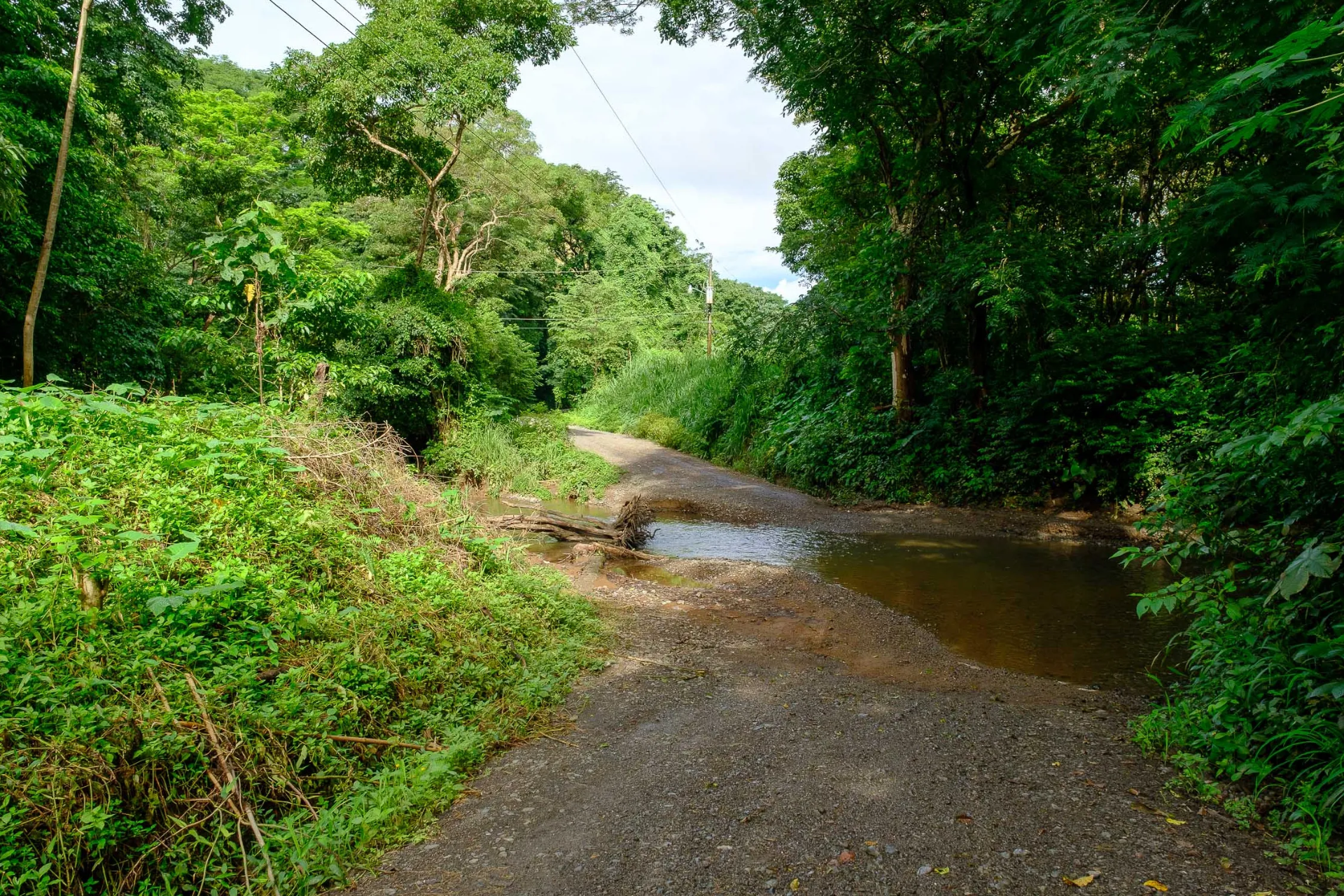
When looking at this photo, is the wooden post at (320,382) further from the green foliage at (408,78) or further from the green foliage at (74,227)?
the green foliage at (408,78)

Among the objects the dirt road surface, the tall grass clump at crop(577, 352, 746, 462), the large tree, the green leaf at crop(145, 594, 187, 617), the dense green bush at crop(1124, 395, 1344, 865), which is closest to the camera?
the dense green bush at crop(1124, 395, 1344, 865)

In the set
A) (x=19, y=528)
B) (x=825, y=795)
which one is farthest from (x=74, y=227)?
(x=825, y=795)

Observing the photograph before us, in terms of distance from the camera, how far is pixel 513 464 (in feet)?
40.7

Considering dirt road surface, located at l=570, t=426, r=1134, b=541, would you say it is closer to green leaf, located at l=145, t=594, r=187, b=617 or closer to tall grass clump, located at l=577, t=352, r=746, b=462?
tall grass clump, located at l=577, t=352, r=746, b=462

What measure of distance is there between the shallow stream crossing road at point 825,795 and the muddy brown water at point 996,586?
0.57 meters

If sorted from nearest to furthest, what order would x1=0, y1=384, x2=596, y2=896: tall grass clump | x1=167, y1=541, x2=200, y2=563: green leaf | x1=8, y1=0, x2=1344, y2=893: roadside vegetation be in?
x1=0, y1=384, x2=596, y2=896: tall grass clump, x1=8, y1=0, x2=1344, y2=893: roadside vegetation, x1=167, y1=541, x2=200, y2=563: green leaf

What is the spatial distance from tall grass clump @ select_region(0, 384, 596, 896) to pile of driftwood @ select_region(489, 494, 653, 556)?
2.73 metres

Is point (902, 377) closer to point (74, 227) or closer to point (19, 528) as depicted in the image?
point (19, 528)

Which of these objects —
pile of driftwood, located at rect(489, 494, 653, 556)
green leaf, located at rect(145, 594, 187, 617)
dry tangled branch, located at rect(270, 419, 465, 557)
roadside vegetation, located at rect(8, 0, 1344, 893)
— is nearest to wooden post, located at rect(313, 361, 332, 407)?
roadside vegetation, located at rect(8, 0, 1344, 893)

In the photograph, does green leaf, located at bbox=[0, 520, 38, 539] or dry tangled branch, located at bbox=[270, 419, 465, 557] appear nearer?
green leaf, located at bbox=[0, 520, 38, 539]

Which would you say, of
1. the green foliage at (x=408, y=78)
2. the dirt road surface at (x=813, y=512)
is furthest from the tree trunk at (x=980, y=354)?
the green foliage at (x=408, y=78)

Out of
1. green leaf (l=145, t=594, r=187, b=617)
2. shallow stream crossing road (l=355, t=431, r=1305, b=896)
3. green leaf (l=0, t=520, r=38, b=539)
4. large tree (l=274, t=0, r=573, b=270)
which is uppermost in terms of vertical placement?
large tree (l=274, t=0, r=573, b=270)

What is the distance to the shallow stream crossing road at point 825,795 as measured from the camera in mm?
2400

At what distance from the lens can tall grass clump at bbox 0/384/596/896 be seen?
227 cm
